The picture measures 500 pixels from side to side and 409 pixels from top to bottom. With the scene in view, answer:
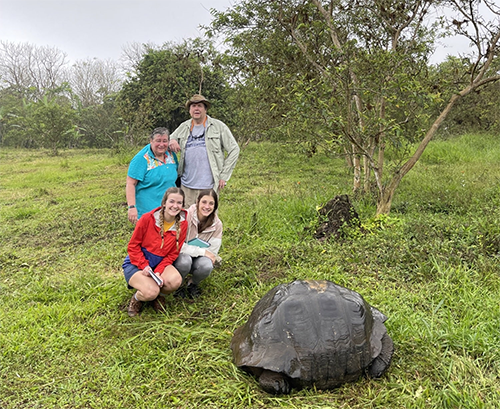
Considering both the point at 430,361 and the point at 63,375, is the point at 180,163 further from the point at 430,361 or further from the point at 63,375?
the point at 430,361

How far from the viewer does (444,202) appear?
5602mm

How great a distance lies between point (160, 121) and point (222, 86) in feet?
10.3

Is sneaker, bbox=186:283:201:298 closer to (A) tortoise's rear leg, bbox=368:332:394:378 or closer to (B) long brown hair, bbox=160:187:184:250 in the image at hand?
(B) long brown hair, bbox=160:187:184:250

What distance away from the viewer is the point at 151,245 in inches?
121

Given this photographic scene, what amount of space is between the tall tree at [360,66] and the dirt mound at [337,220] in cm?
66

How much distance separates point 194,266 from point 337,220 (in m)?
2.07

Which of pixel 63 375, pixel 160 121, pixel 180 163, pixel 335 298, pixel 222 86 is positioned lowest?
pixel 63 375

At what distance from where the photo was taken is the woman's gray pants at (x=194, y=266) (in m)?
3.17

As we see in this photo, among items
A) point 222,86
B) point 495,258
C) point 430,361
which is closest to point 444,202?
point 495,258

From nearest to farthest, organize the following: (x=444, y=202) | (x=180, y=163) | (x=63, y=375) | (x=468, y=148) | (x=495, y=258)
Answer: (x=63, y=375) → (x=495, y=258) → (x=180, y=163) → (x=444, y=202) → (x=468, y=148)

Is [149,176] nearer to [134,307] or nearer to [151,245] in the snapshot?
[151,245]

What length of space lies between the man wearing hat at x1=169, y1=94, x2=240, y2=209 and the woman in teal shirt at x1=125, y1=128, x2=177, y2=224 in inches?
10.7

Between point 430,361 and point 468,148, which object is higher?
point 468,148

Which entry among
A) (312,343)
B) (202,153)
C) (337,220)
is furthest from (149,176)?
(337,220)
